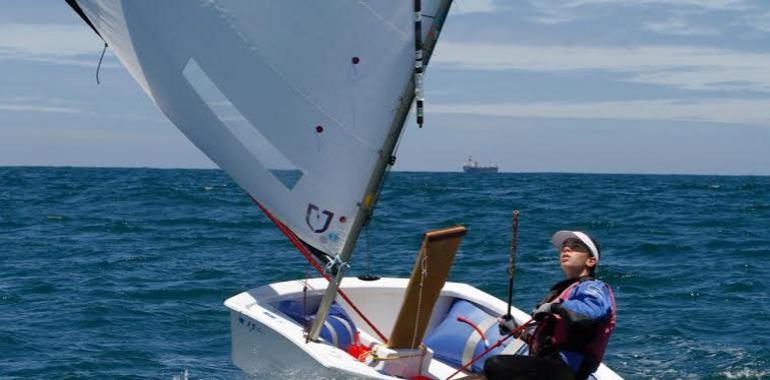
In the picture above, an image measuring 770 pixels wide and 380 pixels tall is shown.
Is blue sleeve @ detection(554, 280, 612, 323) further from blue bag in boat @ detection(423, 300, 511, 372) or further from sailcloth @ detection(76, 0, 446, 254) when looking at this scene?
blue bag in boat @ detection(423, 300, 511, 372)

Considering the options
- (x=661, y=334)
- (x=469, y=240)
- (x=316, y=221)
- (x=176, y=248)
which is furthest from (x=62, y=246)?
(x=316, y=221)

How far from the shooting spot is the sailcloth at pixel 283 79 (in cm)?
738

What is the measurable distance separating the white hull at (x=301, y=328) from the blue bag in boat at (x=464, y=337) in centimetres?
14

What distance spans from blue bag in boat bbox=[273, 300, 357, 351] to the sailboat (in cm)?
39

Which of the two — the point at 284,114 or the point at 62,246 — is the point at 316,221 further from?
the point at 62,246

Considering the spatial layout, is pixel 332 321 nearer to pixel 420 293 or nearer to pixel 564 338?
pixel 420 293

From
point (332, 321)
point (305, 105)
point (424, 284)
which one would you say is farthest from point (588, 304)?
point (332, 321)

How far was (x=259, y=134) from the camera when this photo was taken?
7.70 m

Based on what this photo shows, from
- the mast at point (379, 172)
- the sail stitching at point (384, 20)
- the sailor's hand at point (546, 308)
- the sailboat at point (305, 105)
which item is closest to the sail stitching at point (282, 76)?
the sailboat at point (305, 105)

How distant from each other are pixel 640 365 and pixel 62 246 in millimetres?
14787

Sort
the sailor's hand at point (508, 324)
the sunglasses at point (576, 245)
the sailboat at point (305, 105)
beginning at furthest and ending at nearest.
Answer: the sailboat at point (305, 105)
the sailor's hand at point (508, 324)
the sunglasses at point (576, 245)

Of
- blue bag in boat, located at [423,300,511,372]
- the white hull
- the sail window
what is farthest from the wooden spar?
the sail window

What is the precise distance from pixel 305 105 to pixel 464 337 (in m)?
2.85

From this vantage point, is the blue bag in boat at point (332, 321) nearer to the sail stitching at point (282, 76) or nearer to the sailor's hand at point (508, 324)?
the sail stitching at point (282, 76)
